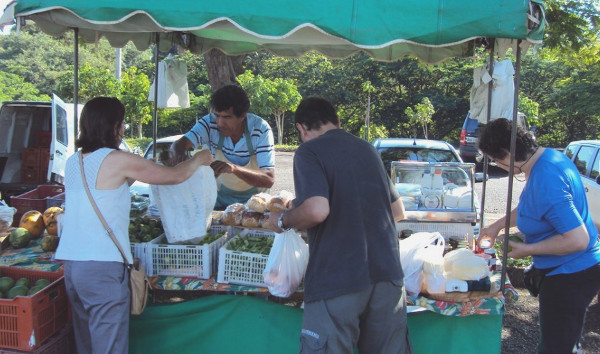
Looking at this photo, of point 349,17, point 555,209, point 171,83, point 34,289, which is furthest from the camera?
point 171,83

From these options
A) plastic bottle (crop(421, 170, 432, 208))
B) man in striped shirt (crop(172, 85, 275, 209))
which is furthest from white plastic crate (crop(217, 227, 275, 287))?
plastic bottle (crop(421, 170, 432, 208))

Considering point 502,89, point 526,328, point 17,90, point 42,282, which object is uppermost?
point 17,90

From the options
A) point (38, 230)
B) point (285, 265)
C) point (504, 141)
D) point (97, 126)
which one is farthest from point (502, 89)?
point (38, 230)

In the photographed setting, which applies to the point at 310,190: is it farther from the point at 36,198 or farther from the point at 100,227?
the point at 36,198

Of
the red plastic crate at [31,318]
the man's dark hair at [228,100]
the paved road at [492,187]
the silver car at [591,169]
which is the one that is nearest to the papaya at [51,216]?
the red plastic crate at [31,318]

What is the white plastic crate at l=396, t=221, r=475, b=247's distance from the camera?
11.5ft

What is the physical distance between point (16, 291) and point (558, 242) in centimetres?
301

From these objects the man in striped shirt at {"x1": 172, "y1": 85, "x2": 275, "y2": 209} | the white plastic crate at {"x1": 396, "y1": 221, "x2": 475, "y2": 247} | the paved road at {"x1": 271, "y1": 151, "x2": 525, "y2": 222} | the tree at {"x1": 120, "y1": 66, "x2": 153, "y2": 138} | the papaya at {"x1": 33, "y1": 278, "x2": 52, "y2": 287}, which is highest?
the tree at {"x1": 120, "y1": 66, "x2": 153, "y2": 138}

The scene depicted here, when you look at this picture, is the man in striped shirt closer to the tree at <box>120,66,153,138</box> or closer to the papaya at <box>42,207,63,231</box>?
the papaya at <box>42,207,63,231</box>

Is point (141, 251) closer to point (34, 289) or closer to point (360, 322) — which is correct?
point (34, 289)

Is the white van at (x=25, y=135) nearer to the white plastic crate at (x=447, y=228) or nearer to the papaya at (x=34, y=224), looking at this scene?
the papaya at (x=34, y=224)

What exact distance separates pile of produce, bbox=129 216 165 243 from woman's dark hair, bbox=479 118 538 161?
2245 mm

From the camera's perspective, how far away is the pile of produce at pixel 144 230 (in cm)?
310

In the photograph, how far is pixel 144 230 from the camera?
10.5 ft
